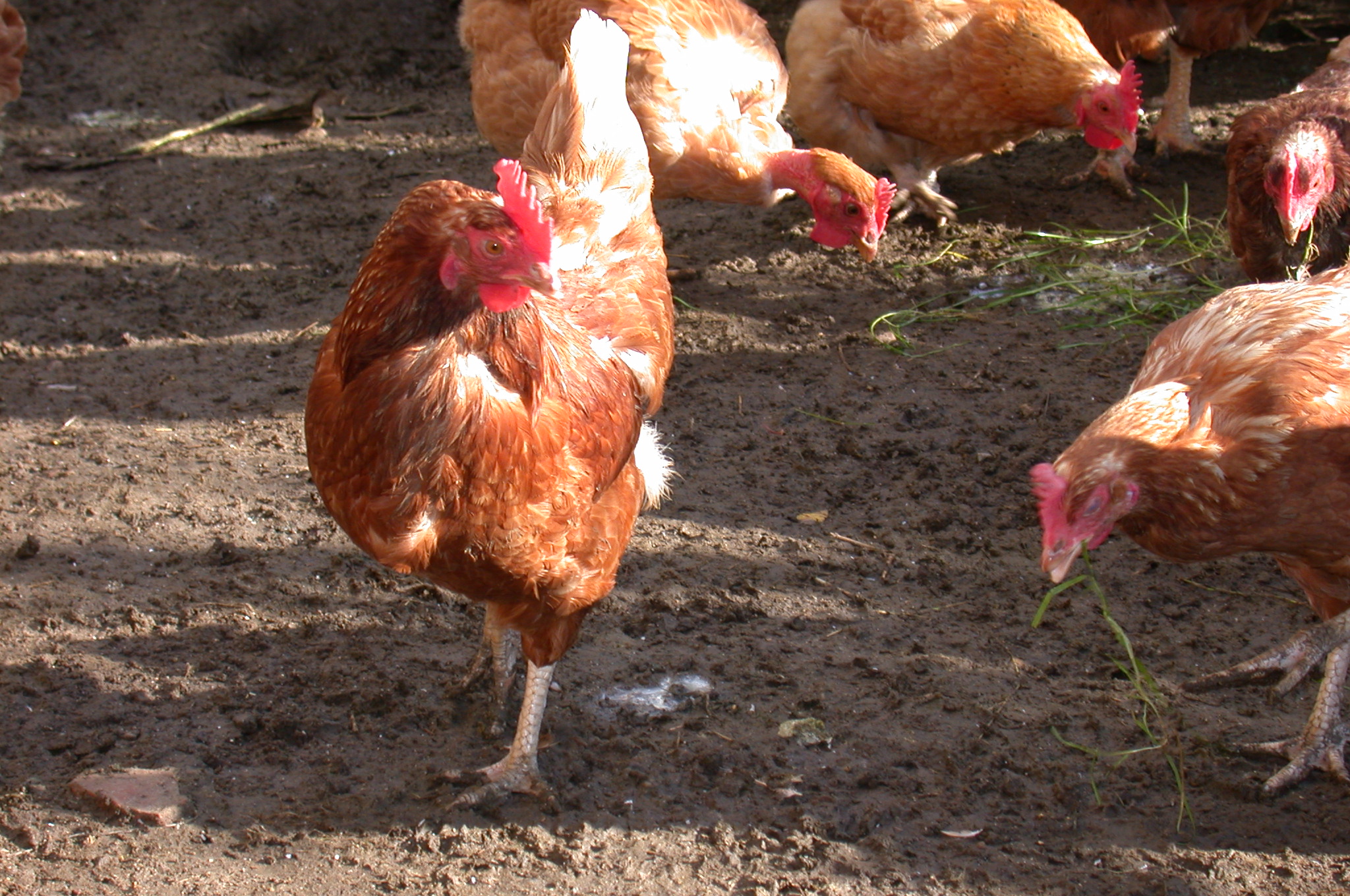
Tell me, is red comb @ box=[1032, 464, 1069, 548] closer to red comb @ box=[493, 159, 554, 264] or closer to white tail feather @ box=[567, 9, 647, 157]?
red comb @ box=[493, 159, 554, 264]

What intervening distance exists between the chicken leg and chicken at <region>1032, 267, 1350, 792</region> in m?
3.72

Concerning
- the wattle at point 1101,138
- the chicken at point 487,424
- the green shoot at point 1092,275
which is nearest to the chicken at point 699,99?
the green shoot at point 1092,275

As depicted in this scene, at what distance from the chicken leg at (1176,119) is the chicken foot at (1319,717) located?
4105 millimetres

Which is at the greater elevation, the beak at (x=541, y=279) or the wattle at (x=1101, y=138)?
the wattle at (x=1101, y=138)

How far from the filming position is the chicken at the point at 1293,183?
3.85m

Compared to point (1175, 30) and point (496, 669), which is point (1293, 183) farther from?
point (496, 669)

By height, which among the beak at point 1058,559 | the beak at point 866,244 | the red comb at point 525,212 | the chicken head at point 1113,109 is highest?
the chicken head at point 1113,109

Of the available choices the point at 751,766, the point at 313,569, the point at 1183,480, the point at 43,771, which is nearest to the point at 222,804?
Answer: the point at 43,771

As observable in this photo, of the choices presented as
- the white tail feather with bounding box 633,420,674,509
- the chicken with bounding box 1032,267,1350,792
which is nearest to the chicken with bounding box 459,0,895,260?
the white tail feather with bounding box 633,420,674,509

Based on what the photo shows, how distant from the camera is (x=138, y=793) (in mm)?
2711

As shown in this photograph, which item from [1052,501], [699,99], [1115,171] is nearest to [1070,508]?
[1052,501]

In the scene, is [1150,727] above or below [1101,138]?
below

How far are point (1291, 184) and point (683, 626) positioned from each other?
2.58 meters

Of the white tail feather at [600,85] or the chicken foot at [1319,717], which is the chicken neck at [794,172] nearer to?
the white tail feather at [600,85]
